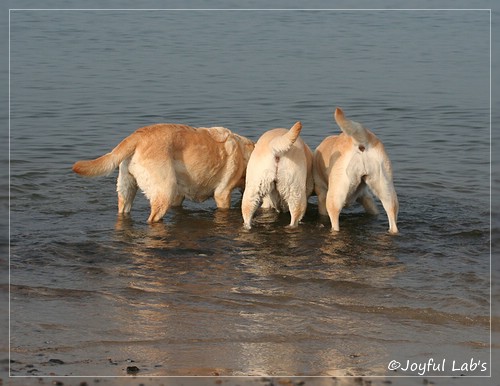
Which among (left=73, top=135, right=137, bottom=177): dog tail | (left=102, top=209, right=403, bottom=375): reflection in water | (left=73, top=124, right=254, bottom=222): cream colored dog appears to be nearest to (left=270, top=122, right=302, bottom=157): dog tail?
(left=102, top=209, right=403, bottom=375): reflection in water

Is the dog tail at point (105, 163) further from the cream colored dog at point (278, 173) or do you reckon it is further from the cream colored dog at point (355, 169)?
the cream colored dog at point (355, 169)

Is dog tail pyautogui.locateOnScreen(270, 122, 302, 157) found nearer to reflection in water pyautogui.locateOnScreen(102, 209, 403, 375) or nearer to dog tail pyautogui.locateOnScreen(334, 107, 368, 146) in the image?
dog tail pyautogui.locateOnScreen(334, 107, 368, 146)

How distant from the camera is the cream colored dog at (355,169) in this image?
9.45 metres

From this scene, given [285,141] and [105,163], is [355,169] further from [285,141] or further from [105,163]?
[105,163]

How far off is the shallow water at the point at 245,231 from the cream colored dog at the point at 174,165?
1.12 feet

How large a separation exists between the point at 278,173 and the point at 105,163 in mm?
1813

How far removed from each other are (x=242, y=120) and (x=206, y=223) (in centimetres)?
507

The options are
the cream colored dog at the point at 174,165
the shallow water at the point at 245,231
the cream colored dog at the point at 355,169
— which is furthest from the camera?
the cream colored dog at the point at 174,165

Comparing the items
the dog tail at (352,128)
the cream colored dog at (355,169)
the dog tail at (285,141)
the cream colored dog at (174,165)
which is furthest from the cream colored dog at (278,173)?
the cream colored dog at (174,165)

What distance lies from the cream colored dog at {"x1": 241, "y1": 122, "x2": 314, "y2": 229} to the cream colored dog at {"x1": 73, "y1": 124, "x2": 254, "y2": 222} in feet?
2.58

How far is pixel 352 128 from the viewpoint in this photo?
9195mm

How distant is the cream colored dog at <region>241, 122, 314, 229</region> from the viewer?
964cm

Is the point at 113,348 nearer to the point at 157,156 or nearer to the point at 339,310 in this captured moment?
the point at 339,310

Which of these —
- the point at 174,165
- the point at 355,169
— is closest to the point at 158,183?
the point at 174,165
